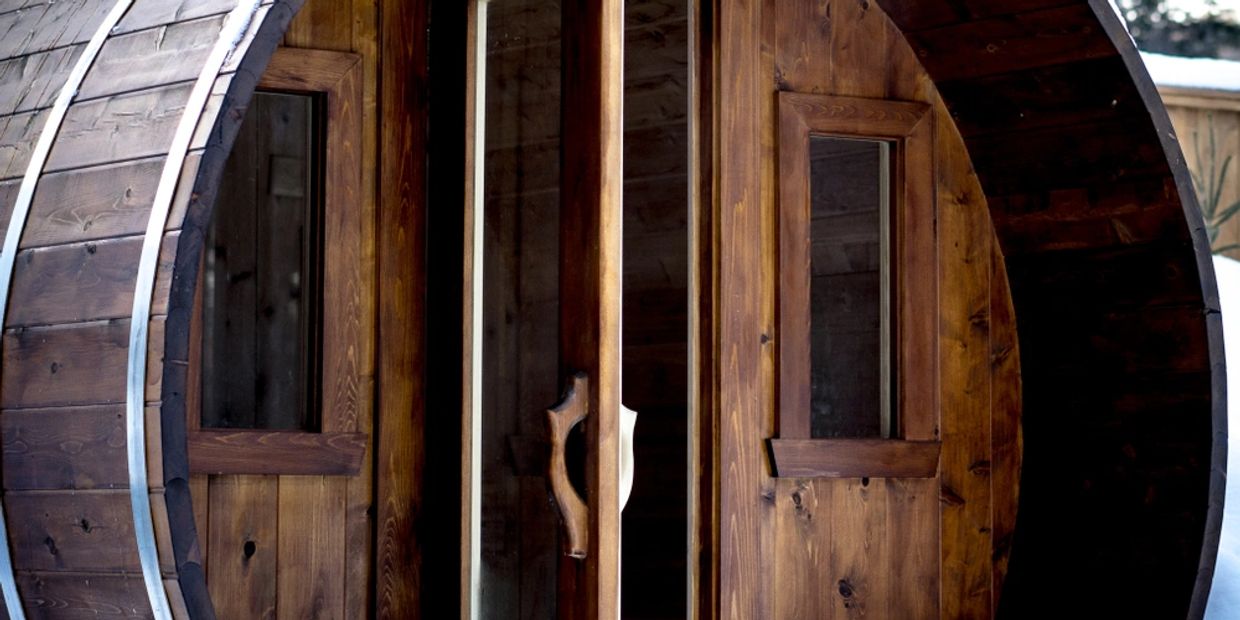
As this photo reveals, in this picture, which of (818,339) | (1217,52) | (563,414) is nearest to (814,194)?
(818,339)

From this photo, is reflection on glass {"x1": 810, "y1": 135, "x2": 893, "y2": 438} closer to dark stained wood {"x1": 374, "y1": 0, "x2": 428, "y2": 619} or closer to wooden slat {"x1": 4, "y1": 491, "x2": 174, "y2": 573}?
dark stained wood {"x1": 374, "y1": 0, "x2": 428, "y2": 619}

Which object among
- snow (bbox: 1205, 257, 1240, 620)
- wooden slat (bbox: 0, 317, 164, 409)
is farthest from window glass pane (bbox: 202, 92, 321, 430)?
snow (bbox: 1205, 257, 1240, 620)

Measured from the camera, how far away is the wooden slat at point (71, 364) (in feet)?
11.5

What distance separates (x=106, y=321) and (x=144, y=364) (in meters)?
0.15

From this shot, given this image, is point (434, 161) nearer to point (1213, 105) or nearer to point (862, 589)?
point (862, 589)

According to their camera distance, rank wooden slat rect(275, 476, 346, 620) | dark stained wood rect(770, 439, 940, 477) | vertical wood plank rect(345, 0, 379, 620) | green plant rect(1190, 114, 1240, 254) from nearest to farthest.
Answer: wooden slat rect(275, 476, 346, 620) → vertical wood plank rect(345, 0, 379, 620) → dark stained wood rect(770, 439, 940, 477) → green plant rect(1190, 114, 1240, 254)

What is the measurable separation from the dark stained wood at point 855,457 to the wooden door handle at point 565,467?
1.41 metres

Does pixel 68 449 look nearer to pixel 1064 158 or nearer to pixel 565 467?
pixel 565 467

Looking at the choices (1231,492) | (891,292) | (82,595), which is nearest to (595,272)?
(82,595)

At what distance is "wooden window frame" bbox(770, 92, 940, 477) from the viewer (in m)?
5.44

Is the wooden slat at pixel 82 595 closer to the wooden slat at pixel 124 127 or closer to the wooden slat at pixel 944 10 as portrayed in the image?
the wooden slat at pixel 124 127

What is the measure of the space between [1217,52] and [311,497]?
47.5 ft

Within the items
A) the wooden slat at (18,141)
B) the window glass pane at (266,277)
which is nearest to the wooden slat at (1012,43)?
the window glass pane at (266,277)

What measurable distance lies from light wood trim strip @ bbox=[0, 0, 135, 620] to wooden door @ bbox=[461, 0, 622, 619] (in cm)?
103
